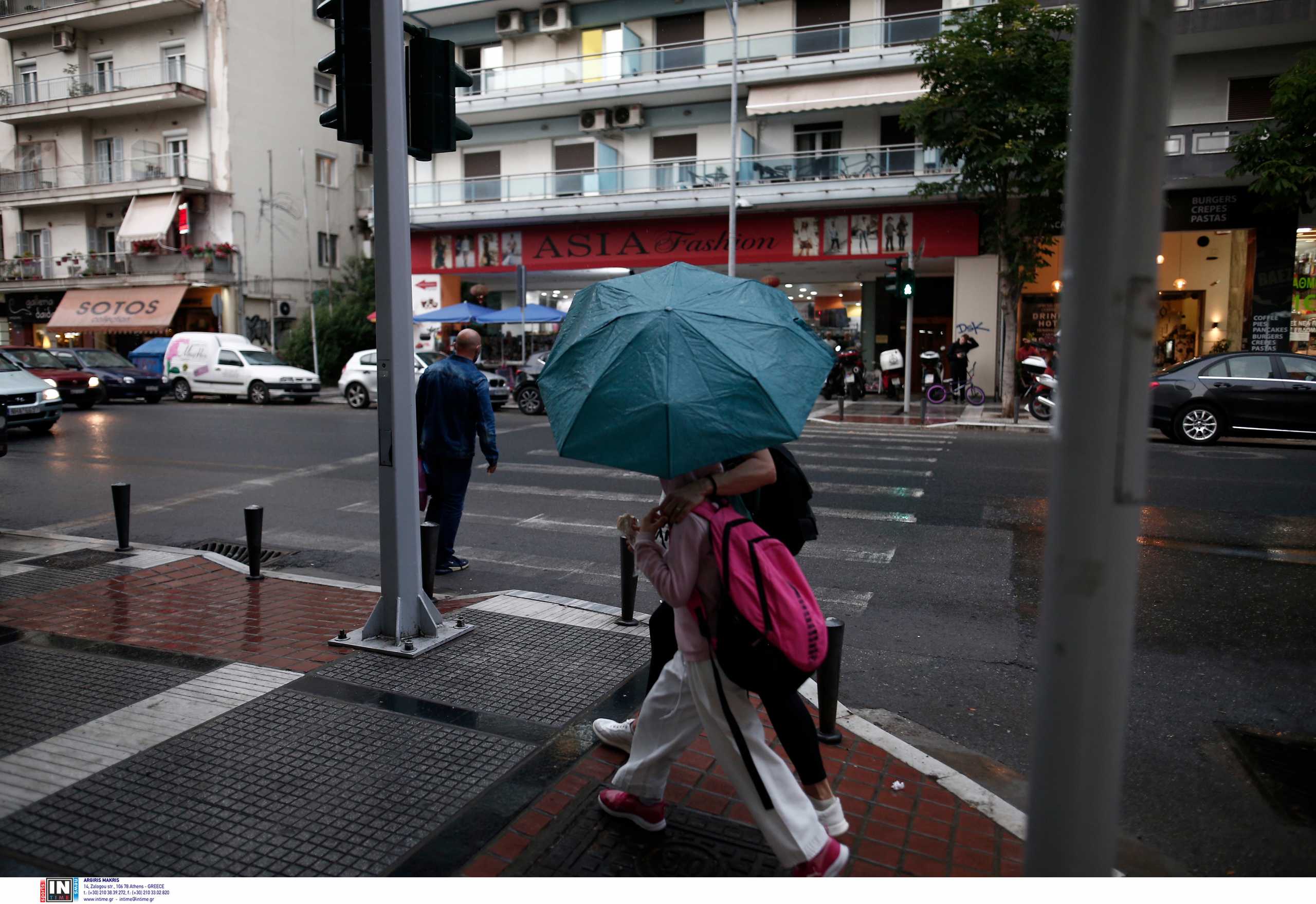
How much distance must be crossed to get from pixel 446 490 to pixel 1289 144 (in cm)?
1702

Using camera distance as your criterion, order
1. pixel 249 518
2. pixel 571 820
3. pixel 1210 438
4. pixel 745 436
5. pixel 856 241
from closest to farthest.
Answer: pixel 745 436
pixel 571 820
pixel 249 518
pixel 1210 438
pixel 856 241

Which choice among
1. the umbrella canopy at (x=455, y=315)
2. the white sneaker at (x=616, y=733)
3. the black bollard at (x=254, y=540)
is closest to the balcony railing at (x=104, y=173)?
the umbrella canopy at (x=455, y=315)

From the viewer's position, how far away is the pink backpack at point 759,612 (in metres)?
2.74

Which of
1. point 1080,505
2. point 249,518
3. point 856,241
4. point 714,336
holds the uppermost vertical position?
point 856,241

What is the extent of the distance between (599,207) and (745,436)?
25.4m

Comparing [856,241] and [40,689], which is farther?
[856,241]

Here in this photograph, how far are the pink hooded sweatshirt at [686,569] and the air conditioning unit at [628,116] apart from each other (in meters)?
26.1

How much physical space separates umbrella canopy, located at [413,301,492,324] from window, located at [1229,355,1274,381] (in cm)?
1748

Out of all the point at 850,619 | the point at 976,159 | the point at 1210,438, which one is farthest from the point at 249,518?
the point at 976,159

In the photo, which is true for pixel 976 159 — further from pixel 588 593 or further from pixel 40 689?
pixel 40 689

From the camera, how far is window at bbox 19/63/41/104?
117ft

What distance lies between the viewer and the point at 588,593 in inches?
A: 267

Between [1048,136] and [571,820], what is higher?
[1048,136]

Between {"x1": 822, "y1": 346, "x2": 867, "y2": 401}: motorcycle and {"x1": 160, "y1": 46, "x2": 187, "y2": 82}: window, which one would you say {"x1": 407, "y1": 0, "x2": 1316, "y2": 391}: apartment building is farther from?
{"x1": 160, "y1": 46, "x2": 187, "y2": 82}: window
